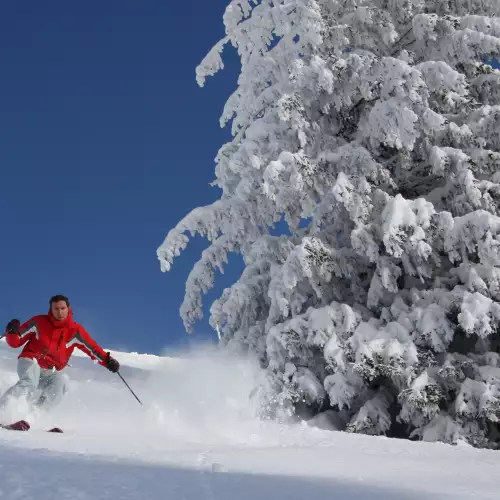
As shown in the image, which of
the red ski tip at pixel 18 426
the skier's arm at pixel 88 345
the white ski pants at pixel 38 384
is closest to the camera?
the red ski tip at pixel 18 426

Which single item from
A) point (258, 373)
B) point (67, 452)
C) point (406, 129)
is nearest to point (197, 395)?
point (258, 373)

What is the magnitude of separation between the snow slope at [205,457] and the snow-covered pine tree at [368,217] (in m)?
1.75

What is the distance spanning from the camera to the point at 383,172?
33.8 feet

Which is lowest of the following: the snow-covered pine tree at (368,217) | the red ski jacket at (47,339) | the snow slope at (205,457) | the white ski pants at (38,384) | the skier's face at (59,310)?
the snow slope at (205,457)

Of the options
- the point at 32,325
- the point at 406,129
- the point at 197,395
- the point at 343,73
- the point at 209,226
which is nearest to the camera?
the point at 32,325

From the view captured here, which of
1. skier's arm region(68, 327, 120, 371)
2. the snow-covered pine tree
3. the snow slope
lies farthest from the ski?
the snow-covered pine tree

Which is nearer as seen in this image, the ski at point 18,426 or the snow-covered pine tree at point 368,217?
the ski at point 18,426

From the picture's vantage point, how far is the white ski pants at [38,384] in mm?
6531

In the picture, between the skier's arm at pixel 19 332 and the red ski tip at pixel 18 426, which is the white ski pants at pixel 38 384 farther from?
the red ski tip at pixel 18 426

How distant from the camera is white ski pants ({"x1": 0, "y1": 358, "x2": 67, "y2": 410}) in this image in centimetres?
653

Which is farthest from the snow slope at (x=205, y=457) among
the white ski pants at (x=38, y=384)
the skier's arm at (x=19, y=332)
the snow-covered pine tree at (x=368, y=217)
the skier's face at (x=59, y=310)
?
the snow-covered pine tree at (x=368, y=217)

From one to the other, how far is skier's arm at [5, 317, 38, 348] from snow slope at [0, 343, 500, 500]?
86 centimetres

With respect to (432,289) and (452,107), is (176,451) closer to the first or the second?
(432,289)

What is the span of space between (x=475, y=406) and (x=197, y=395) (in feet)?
13.2
